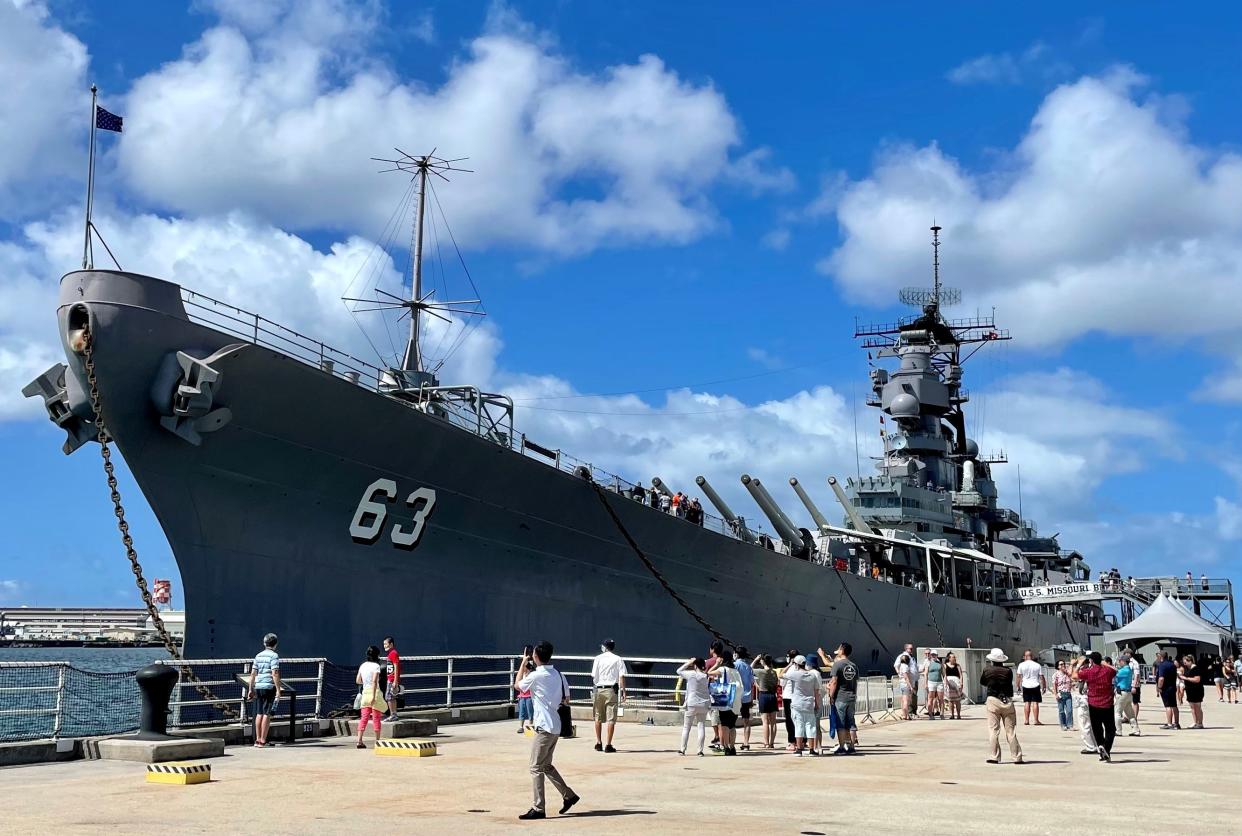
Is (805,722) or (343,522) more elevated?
(343,522)

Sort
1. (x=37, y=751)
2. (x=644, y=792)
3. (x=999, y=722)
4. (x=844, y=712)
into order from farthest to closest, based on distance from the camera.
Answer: (x=844, y=712) < (x=999, y=722) < (x=37, y=751) < (x=644, y=792)

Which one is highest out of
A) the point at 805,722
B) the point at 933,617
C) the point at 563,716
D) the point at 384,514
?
the point at 384,514

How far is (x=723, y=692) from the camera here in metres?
12.1

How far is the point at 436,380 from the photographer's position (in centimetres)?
2145

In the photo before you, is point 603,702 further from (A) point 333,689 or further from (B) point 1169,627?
(B) point 1169,627

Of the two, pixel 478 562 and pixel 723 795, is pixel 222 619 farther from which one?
pixel 723 795

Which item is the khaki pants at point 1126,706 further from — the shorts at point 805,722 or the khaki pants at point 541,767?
the khaki pants at point 541,767

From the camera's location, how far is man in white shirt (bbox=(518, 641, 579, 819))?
7461 millimetres

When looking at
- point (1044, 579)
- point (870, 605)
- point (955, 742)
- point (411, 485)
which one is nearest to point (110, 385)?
point (411, 485)

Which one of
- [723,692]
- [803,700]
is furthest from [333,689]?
[803,700]

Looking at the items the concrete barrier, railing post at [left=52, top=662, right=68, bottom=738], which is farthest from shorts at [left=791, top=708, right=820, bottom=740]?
railing post at [left=52, top=662, right=68, bottom=738]

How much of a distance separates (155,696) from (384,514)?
7.45m

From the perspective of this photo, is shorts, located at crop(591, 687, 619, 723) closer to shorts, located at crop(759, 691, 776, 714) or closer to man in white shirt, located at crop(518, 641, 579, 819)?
shorts, located at crop(759, 691, 776, 714)

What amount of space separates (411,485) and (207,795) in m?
9.60
